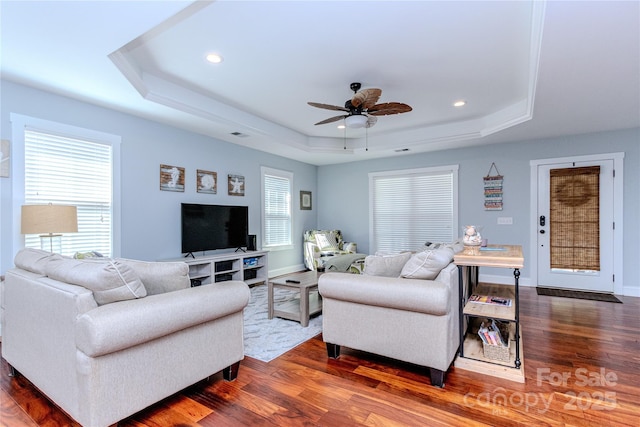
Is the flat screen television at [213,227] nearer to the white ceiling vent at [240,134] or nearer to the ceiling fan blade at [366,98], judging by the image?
the white ceiling vent at [240,134]

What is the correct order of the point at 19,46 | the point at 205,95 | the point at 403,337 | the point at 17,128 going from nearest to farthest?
the point at 403,337, the point at 19,46, the point at 17,128, the point at 205,95

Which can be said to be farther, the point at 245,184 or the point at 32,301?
the point at 245,184

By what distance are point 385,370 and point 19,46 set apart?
3.60 metres

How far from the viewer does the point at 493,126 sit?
473 cm

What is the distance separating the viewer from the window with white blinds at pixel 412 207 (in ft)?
19.4

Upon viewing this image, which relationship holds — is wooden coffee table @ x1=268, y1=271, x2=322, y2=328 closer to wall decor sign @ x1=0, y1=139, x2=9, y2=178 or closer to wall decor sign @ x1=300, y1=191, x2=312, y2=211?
wall decor sign @ x1=0, y1=139, x2=9, y2=178

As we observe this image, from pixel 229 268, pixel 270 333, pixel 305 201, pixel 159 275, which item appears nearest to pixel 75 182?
pixel 229 268

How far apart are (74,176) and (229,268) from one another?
2.26 meters

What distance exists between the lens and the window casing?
315 cm

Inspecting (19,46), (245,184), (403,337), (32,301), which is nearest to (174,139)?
(245,184)

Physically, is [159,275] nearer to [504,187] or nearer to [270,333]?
[270,333]

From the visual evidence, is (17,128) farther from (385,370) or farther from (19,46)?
(385,370)

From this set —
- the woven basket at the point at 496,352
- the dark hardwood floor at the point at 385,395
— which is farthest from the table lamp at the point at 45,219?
the woven basket at the point at 496,352

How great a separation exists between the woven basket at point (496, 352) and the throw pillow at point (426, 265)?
72cm
